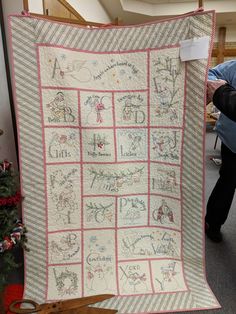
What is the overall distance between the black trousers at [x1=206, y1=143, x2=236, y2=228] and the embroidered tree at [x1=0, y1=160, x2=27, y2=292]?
51.6 inches

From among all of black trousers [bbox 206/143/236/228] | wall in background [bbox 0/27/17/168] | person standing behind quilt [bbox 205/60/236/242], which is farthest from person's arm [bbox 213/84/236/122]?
wall in background [bbox 0/27/17/168]

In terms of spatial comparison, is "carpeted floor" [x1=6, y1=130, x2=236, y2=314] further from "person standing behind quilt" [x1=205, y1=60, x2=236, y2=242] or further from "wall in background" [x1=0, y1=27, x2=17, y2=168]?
"wall in background" [x1=0, y1=27, x2=17, y2=168]

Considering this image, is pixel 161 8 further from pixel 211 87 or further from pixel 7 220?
pixel 7 220

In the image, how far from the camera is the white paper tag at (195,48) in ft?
3.94

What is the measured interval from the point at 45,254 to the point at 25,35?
1014mm

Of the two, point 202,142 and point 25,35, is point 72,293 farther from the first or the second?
point 25,35

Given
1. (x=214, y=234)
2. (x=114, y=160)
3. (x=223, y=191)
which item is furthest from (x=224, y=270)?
(x=114, y=160)

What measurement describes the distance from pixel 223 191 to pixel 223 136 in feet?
1.36

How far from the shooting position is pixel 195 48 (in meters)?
1.21

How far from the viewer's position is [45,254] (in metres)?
1.40

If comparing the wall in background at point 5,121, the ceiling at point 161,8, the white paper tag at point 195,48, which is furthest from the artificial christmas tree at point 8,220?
the ceiling at point 161,8

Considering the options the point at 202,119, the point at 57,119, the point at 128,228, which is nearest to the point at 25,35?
the point at 57,119

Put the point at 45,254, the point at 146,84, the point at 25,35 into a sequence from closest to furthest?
the point at 25,35, the point at 146,84, the point at 45,254

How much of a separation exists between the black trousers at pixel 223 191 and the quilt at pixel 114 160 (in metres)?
0.60
